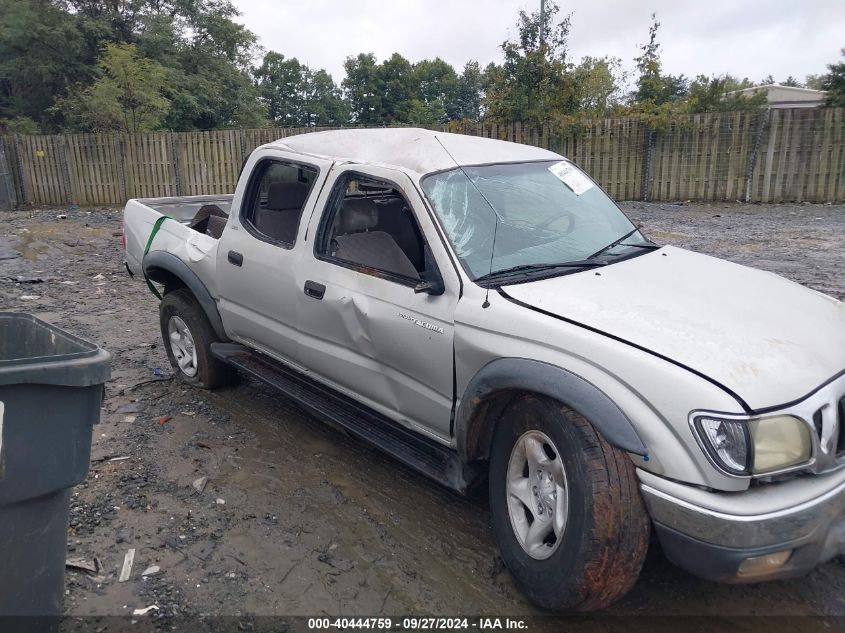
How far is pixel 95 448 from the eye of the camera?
180 inches

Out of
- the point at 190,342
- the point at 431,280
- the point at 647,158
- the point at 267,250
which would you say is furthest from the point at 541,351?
the point at 647,158

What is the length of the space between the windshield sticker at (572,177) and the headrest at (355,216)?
115 centimetres

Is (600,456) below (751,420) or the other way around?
below

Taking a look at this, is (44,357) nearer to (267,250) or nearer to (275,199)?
(267,250)

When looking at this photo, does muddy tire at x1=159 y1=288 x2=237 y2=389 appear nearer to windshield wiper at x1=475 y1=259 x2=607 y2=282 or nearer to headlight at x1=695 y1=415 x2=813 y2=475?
windshield wiper at x1=475 y1=259 x2=607 y2=282

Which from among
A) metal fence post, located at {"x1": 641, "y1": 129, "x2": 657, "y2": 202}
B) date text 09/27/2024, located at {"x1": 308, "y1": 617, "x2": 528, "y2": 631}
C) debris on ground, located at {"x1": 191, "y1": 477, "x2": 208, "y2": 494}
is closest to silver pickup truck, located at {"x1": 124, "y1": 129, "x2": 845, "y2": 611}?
date text 09/27/2024, located at {"x1": 308, "y1": 617, "x2": 528, "y2": 631}

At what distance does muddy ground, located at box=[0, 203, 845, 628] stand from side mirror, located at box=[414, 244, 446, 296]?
51.1 inches

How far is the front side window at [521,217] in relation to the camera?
3471mm

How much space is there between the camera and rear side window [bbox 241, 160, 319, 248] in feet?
14.6

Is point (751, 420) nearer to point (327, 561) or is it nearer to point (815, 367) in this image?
point (815, 367)

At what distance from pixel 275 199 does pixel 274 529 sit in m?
2.20

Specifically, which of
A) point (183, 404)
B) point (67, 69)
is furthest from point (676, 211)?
point (67, 69)

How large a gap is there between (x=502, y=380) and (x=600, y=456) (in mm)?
528

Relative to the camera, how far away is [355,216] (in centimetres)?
414
